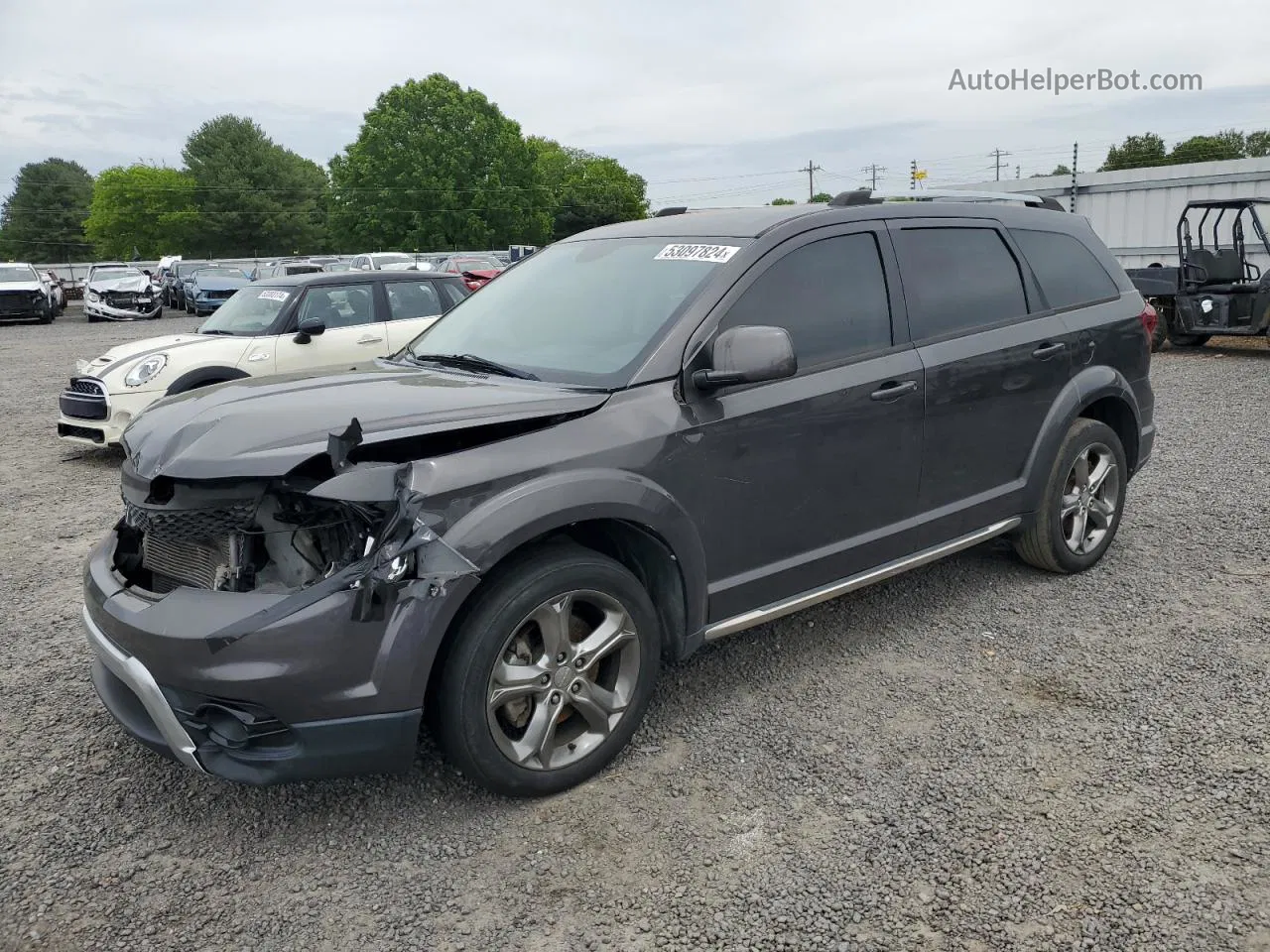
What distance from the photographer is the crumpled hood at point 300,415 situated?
2.80m

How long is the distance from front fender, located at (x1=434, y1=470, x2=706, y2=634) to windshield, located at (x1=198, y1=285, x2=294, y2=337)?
22.0 ft

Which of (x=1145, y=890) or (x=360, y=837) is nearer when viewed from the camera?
(x=1145, y=890)

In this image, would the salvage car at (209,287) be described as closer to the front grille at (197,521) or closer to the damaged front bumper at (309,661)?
the front grille at (197,521)

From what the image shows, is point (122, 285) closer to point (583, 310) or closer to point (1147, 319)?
point (583, 310)

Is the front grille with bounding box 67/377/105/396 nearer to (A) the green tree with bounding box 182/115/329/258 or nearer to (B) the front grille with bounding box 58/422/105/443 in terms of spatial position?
(B) the front grille with bounding box 58/422/105/443

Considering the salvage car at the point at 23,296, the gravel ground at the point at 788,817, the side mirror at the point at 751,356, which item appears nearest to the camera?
the gravel ground at the point at 788,817

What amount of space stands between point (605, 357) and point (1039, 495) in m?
2.36

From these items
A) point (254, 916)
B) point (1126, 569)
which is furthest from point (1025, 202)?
point (254, 916)

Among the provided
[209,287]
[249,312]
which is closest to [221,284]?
[209,287]

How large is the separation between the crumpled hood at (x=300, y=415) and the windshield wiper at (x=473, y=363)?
7 cm

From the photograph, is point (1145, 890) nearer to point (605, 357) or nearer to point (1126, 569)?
point (605, 357)

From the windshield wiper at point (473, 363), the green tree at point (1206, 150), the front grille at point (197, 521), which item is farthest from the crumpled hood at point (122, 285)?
the green tree at point (1206, 150)

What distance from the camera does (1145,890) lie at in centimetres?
259

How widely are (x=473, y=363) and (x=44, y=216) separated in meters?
115
